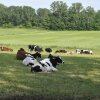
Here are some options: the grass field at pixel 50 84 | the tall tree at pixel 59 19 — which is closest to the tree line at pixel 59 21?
the tall tree at pixel 59 19

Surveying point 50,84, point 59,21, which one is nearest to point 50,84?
point 50,84

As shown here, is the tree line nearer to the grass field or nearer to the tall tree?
A: the tall tree

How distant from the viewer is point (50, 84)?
607 inches

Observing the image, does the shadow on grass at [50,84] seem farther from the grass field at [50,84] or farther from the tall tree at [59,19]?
the tall tree at [59,19]

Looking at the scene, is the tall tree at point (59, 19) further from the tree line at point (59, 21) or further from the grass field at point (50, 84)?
the grass field at point (50, 84)

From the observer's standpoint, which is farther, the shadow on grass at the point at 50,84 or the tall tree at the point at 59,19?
the tall tree at the point at 59,19

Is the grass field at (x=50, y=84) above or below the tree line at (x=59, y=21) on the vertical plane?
above

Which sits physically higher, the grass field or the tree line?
the grass field

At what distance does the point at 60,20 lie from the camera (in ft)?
416

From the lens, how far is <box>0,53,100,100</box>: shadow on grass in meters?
12.6

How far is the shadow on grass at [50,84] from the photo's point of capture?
12611 mm

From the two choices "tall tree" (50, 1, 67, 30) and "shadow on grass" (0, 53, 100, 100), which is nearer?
"shadow on grass" (0, 53, 100, 100)

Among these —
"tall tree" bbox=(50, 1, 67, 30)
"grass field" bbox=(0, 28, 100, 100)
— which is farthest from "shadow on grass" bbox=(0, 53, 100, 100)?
"tall tree" bbox=(50, 1, 67, 30)

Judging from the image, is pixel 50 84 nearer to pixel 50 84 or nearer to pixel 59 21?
pixel 50 84
